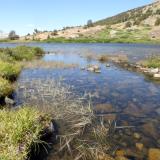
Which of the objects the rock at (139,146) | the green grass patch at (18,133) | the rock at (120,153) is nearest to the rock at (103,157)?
the rock at (120,153)

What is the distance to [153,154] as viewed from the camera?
9.46 metres

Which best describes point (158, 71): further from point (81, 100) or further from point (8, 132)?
point (8, 132)

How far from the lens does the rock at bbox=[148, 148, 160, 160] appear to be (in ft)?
30.3

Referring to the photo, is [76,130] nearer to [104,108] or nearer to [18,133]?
[18,133]

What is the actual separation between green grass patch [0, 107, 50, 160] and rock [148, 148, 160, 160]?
406cm

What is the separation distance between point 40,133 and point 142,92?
33.7 ft

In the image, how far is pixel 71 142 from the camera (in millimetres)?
10180

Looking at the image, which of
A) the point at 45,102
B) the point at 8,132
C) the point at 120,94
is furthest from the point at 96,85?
the point at 8,132

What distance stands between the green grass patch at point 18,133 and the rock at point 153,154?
160 inches

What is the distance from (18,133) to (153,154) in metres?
4.87

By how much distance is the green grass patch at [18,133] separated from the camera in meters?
8.07

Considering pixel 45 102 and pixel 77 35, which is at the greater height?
pixel 45 102

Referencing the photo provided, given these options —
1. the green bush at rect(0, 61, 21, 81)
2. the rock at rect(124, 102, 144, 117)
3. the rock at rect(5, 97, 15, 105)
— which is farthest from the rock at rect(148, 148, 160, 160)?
the green bush at rect(0, 61, 21, 81)

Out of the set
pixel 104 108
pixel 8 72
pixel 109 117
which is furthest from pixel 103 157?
pixel 8 72
